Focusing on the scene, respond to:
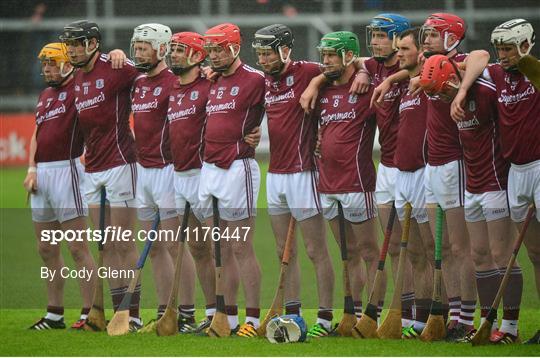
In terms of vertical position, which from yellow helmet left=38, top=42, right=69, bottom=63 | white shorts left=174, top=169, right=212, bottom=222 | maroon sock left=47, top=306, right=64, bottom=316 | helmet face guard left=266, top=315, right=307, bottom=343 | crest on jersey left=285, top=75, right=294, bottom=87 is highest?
crest on jersey left=285, top=75, right=294, bottom=87

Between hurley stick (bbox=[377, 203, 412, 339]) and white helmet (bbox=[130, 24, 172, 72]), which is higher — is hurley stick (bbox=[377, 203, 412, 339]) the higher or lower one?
the lower one

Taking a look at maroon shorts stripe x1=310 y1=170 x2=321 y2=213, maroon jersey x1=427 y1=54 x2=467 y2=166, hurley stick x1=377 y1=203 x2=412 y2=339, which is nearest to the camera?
maroon jersey x1=427 y1=54 x2=467 y2=166

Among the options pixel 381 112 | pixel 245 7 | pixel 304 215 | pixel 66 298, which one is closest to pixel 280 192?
pixel 304 215

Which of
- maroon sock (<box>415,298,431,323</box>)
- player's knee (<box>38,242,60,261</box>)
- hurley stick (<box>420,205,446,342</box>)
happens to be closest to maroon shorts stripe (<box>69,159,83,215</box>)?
player's knee (<box>38,242,60,261</box>)

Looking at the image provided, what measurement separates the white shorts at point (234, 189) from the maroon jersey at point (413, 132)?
3.29 feet

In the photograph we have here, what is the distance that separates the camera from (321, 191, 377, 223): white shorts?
24.9 feet

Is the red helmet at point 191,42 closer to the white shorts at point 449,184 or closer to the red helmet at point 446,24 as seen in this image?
the red helmet at point 446,24

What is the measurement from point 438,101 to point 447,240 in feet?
2.74

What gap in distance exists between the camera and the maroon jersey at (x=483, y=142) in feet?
22.9

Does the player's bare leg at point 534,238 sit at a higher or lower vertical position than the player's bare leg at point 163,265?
higher

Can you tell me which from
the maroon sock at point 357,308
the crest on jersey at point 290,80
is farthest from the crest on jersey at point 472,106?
the maroon sock at point 357,308

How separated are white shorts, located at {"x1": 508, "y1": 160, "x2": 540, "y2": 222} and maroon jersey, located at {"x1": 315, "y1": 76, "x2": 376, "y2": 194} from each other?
105cm

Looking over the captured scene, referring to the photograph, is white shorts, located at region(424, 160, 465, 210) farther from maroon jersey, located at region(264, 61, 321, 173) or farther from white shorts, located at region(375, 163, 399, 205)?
maroon jersey, located at region(264, 61, 321, 173)

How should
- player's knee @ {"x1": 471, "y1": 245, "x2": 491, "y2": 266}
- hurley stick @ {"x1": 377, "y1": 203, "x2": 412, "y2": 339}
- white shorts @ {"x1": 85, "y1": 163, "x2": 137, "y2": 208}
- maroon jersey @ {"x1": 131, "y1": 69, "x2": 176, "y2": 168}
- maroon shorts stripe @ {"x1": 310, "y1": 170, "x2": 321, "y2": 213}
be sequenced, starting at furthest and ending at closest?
1. white shorts @ {"x1": 85, "y1": 163, "x2": 137, "y2": 208}
2. maroon jersey @ {"x1": 131, "y1": 69, "x2": 176, "y2": 168}
3. maroon shorts stripe @ {"x1": 310, "y1": 170, "x2": 321, "y2": 213}
4. hurley stick @ {"x1": 377, "y1": 203, "x2": 412, "y2": 339}
5. player's knee @ {"x1": 471, "y1": 245, "x2": 491, "y2": 266}
